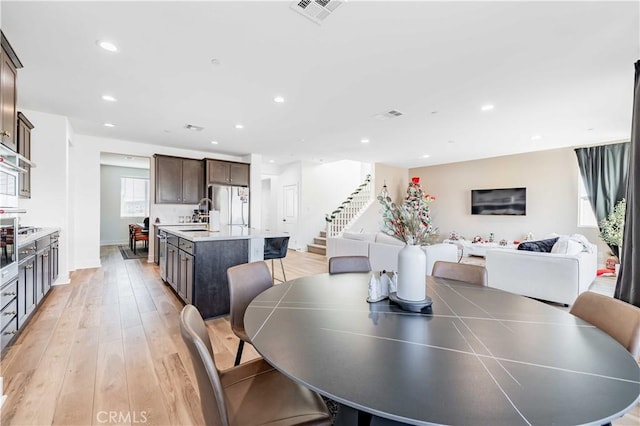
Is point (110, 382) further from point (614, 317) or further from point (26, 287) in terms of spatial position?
point (614, 317)

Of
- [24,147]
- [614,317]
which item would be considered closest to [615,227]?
[614,317]

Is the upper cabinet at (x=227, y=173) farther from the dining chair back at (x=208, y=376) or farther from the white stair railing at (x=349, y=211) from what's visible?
the dining chair back at (x=208, y=376)

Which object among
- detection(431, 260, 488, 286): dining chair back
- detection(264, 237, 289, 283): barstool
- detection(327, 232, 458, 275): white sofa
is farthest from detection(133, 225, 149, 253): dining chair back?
detection(431, 260, 488, 286): dining chair back

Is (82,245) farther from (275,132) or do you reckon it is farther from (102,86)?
(275,132)

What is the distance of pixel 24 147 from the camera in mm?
3752

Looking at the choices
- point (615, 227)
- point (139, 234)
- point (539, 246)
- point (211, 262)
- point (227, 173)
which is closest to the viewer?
point (211, 262)

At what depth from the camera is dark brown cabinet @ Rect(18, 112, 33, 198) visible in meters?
3.56

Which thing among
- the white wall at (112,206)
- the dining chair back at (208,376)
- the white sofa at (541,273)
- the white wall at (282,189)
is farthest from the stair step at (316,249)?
the dining chair back at (208,376)

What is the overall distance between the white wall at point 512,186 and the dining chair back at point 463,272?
5915 millimetres

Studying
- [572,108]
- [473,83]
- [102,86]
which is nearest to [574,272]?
[572,108]

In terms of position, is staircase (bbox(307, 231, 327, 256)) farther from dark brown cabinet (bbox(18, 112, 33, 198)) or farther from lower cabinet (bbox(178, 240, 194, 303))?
dark brown cabinet (bbox(18, 112, 33, 198))

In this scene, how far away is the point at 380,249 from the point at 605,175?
15.8 feet

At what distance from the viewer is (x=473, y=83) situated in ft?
10.3

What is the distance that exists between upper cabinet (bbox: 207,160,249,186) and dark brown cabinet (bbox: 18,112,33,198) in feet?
9.65
